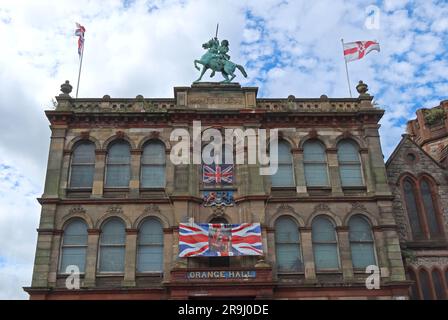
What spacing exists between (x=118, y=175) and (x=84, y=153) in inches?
91.2

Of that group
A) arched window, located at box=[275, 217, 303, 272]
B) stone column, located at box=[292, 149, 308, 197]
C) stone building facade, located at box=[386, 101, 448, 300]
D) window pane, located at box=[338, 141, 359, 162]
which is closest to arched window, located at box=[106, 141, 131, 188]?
arched window, located at box=[275, 217, 303, 272]

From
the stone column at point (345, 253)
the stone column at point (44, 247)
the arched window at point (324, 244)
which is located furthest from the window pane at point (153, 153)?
the stone column at point (345, 253)

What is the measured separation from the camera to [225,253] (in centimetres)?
2338

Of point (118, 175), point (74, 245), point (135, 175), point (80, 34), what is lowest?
point (74, 245)

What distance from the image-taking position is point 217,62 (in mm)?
29266

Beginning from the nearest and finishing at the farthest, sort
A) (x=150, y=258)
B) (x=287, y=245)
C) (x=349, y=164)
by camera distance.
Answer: (x=150, y=258) → (x=287, y=245) → (x=349, y=164)

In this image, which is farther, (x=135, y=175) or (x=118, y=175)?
(x=118, y=175)

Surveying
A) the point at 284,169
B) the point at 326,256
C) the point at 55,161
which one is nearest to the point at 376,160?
the point at 284,169

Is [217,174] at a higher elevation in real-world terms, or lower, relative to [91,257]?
higher

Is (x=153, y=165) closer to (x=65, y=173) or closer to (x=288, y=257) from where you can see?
(x=65, y=173)

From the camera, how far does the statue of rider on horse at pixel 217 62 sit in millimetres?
29062

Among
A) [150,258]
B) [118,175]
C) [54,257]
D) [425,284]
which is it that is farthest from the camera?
[118,175]

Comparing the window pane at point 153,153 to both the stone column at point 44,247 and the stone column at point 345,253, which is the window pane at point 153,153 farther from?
the stone column at point 345,253
